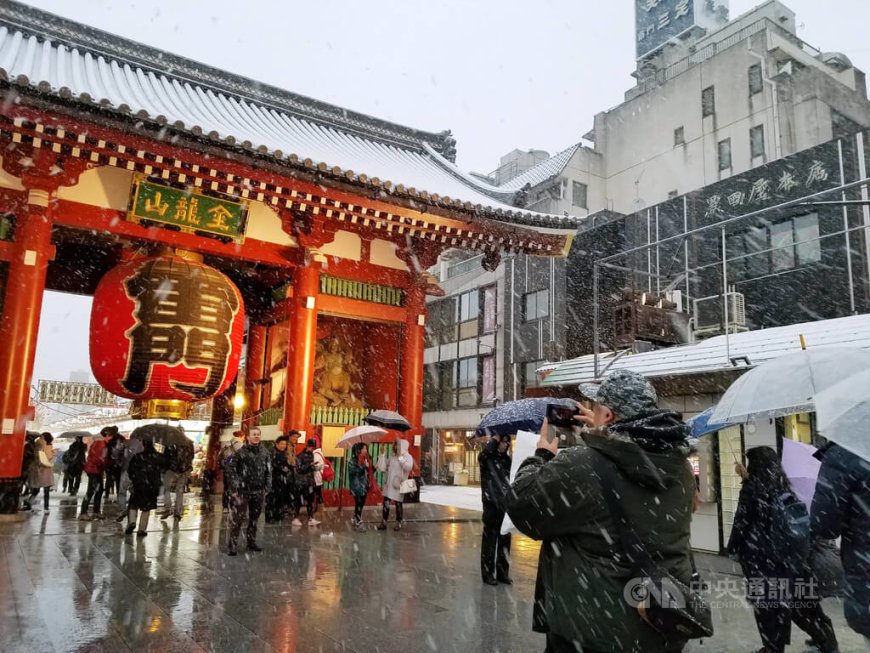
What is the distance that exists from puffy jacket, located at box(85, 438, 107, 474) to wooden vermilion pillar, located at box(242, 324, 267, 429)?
349 cm

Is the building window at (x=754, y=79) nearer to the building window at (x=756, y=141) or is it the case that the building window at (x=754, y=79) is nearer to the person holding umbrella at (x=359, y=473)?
the building window at (x=756, y=141)

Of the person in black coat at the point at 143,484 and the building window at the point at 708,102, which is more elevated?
the building window at the point at 708,102

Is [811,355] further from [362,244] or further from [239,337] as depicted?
[362,244]

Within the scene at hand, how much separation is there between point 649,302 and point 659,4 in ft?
92.8

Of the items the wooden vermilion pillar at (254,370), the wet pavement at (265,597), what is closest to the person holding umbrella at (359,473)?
the wet pavement at (265,597)

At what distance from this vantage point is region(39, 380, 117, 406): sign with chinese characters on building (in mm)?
24766

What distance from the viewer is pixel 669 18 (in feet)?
112

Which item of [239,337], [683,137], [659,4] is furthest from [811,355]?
[659,4]

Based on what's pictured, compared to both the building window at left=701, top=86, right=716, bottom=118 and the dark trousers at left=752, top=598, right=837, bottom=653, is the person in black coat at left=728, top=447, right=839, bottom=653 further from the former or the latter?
the building window at left=701, top=86, right=716, bottom=118

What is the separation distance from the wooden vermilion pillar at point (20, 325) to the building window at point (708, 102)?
86.9ft

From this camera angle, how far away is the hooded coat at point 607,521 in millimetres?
2428

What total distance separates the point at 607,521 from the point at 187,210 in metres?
10.5

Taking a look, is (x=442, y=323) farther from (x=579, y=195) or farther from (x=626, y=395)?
(x=626, y=395)

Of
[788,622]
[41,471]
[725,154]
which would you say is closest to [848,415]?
[788,622]
